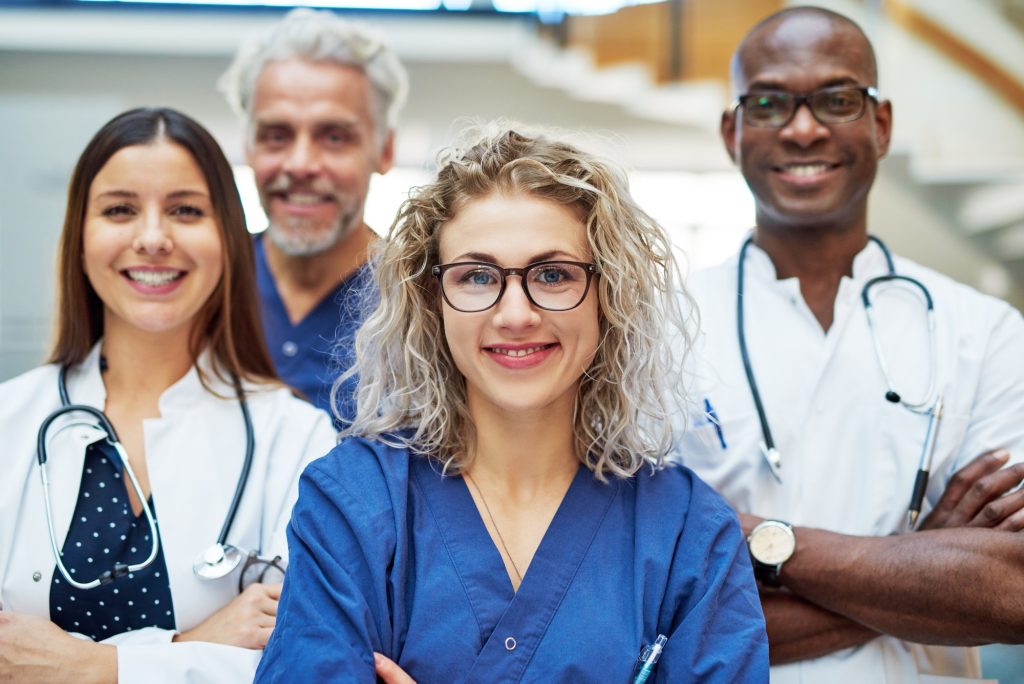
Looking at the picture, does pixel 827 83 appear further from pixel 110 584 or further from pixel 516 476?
pixel 110 584

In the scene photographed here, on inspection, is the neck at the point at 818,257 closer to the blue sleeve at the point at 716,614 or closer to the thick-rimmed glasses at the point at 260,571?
the blue sleeve at the point at 716,614

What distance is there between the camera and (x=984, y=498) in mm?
1674

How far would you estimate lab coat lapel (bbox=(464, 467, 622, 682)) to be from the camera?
1.33 meters

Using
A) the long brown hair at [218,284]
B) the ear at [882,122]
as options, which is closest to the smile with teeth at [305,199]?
the long brown hair at [218,284]

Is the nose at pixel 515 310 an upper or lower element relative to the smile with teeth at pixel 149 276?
lower

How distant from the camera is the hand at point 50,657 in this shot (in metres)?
1.46

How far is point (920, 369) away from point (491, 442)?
2.81ft

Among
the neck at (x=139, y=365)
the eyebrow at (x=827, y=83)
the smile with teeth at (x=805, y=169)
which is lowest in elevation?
the neck at (x=139, y=365)

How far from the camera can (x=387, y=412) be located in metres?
1.56

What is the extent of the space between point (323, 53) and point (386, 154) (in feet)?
1.03

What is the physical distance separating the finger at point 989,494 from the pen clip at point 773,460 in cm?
31

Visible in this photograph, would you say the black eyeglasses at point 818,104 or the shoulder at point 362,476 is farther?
the black eyeglasses at point 818,104

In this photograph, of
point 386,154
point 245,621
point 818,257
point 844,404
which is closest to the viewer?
point 245,621

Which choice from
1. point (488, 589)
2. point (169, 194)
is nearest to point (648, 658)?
point (488, 589)
